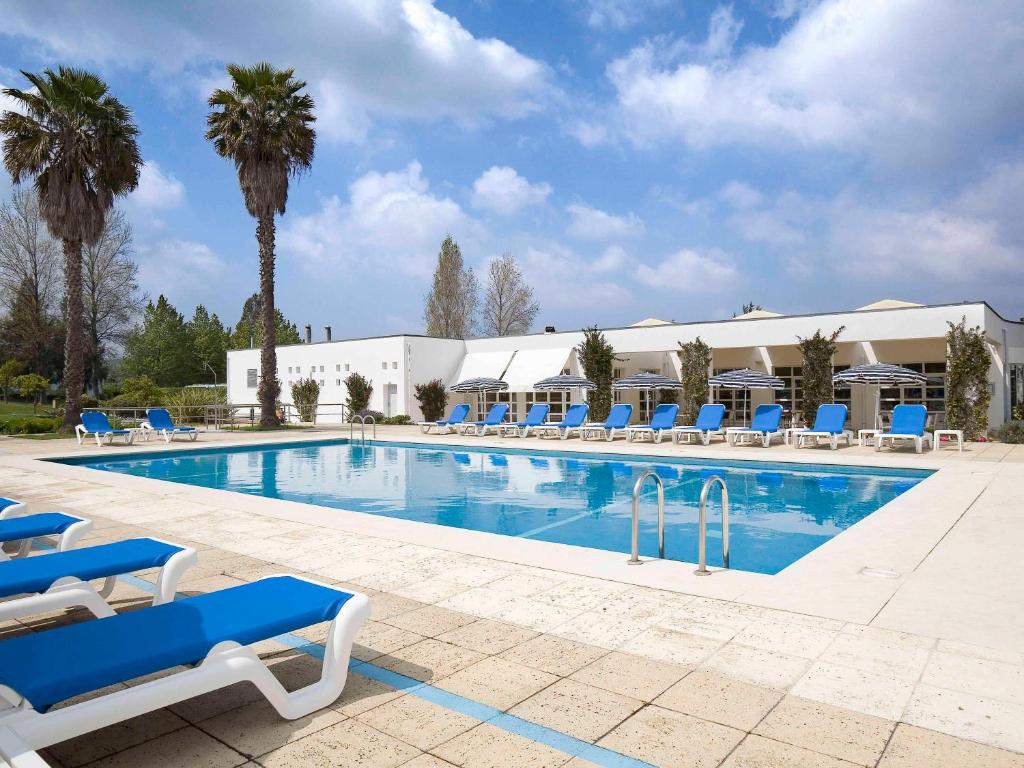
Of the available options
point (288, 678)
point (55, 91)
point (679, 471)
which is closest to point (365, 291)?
point (55, 91)

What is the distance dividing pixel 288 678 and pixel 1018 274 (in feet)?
105

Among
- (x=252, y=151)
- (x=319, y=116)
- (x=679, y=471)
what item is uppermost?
(x=319, y=116)

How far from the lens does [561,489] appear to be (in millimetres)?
13055

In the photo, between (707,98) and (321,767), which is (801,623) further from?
(707,98)

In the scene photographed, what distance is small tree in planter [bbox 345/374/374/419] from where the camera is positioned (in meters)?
31.8

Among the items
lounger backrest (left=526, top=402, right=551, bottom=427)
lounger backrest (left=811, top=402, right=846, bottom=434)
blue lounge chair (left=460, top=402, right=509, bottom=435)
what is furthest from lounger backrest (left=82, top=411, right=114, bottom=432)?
lounger backrest (left=811, top=402, right=846, bottom=434)

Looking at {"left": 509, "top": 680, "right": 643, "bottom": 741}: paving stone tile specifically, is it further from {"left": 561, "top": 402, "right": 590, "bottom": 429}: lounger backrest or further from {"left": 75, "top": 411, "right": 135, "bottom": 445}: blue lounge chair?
{"left": 75, "top": 411, "right": 135, "bottom": 445}: blue lounge chair

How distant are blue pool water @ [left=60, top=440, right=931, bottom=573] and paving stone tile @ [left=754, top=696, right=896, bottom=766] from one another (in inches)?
164

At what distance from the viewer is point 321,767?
2.80 m

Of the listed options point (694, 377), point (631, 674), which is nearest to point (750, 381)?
point (694, 377)

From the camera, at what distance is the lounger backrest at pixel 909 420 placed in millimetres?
16656

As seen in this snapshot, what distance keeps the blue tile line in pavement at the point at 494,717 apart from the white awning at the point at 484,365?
86.6ft

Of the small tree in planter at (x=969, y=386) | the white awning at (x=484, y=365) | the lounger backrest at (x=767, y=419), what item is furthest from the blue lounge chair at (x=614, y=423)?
the white awning at (x=484, y=365)

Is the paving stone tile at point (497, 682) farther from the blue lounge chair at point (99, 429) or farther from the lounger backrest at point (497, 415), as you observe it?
the lounger backrest at point (497, 415)
